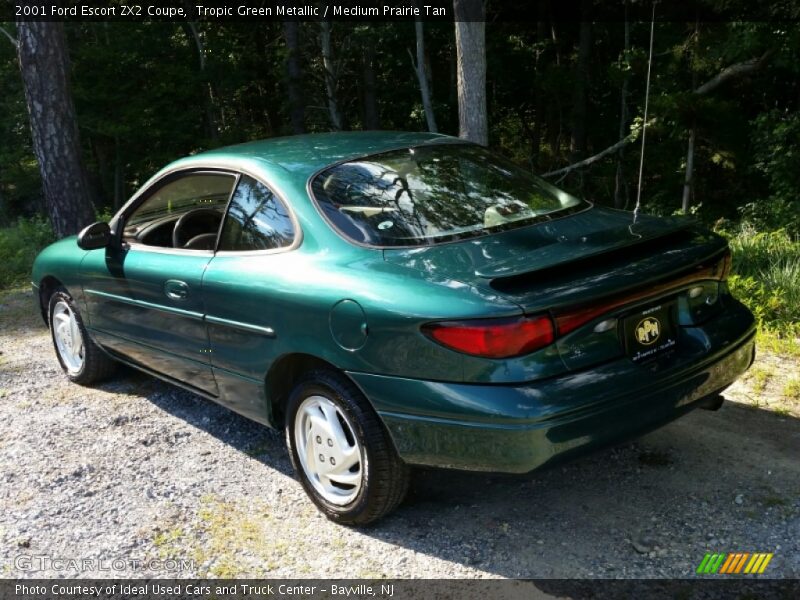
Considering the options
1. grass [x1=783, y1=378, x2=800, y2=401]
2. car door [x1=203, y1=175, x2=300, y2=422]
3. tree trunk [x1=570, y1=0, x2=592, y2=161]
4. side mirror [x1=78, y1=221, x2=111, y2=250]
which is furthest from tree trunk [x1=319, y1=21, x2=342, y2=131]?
car door [x1=203, y1=175, x2=300, y2=422]

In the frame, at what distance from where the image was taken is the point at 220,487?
3.77 metres

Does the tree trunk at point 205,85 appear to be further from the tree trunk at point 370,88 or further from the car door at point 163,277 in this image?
the car door at point 163,277

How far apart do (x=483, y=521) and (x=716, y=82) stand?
13.9 m

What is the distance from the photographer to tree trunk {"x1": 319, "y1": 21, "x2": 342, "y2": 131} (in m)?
20.5

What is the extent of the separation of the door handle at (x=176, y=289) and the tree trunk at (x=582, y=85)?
19.0m

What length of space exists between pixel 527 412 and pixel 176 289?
212 centimetres

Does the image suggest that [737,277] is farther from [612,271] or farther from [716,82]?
[716,82]

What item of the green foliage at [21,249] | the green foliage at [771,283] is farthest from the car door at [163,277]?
the green foliage at [21,249]

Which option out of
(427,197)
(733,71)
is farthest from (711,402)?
(733,71)

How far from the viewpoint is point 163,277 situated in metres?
4.01

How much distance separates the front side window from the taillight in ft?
6.24

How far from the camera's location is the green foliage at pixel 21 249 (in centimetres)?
1027

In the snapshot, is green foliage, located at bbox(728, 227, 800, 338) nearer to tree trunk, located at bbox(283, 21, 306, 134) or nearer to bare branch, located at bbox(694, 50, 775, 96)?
bare branch, located at bbox(694, 50, 775, 96)

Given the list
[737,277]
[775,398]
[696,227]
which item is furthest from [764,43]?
[696,227]
